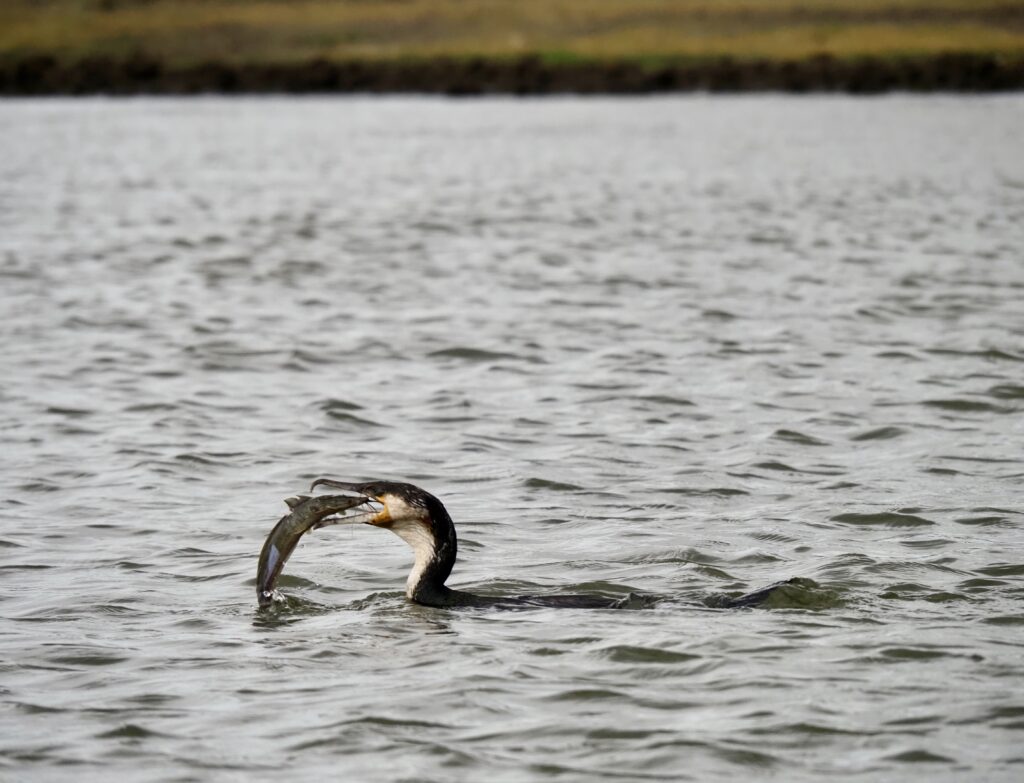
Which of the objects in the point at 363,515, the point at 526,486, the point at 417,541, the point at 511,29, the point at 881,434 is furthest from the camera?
the point at 511,29

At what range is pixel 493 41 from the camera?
86375 mm

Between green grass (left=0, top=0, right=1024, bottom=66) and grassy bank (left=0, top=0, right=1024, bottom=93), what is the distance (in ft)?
0.46

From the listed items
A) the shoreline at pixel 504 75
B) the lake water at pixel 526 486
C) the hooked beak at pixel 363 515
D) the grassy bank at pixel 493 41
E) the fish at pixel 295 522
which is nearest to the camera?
the lake water at pixel 526 486

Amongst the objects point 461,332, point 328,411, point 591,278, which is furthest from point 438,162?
point 328,411

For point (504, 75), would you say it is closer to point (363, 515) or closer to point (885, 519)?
point (885, 519)

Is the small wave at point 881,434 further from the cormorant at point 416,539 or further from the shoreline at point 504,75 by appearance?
the shoreline at point 504,75

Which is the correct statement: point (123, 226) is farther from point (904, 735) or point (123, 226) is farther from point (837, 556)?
point (904, 735)

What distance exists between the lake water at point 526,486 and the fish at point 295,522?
0.36 m

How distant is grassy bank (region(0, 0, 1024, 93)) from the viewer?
7525 centimetres

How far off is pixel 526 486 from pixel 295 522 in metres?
3.59

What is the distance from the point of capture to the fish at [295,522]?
9047mm

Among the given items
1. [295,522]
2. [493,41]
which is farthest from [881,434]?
[493,41]

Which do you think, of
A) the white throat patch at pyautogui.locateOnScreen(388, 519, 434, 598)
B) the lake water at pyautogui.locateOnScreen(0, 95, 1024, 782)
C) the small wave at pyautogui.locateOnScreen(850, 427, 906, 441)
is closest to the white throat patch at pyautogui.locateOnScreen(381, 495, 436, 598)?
the white throat patch at pyautogui.locateOnScreen(388, 519, 434, 598)

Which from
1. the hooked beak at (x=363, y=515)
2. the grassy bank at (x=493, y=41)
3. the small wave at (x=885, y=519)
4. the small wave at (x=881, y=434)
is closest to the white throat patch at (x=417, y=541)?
the hooked beak at (x=363, y=515)
